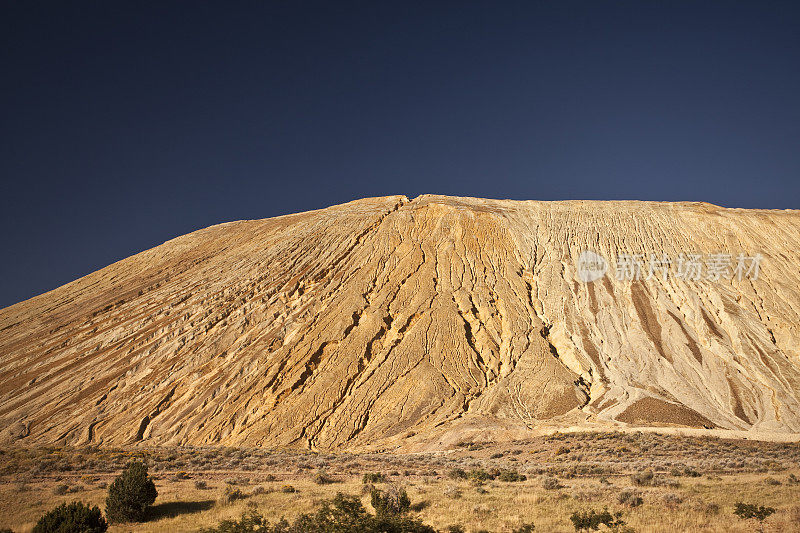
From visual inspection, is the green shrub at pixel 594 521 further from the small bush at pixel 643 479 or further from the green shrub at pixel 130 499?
the green shrub at pixel 130 499

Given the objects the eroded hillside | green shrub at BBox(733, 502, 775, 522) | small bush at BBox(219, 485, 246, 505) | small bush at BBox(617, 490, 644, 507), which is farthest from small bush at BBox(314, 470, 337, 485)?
green shrub at BBox(733, 502, 775, 522)

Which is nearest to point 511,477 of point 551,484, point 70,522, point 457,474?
point 551,484

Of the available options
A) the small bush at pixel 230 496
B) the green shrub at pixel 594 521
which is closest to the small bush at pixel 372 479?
the small bush at pixel 230 496

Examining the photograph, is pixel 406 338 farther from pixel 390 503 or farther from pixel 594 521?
pixel 594 521

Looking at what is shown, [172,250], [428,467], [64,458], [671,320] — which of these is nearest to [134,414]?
[64,458]

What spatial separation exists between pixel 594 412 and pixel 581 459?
8415 mm

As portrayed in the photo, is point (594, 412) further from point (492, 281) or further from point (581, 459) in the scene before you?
point (492, 281)

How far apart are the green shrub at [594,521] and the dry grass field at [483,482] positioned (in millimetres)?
242

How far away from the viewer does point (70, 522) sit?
886 centimetres

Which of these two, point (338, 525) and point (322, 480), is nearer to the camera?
point (338, 525)

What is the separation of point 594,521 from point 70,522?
10.1m

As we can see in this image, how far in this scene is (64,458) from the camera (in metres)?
18.2

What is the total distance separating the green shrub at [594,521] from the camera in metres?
9.60

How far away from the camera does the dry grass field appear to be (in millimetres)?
10289
